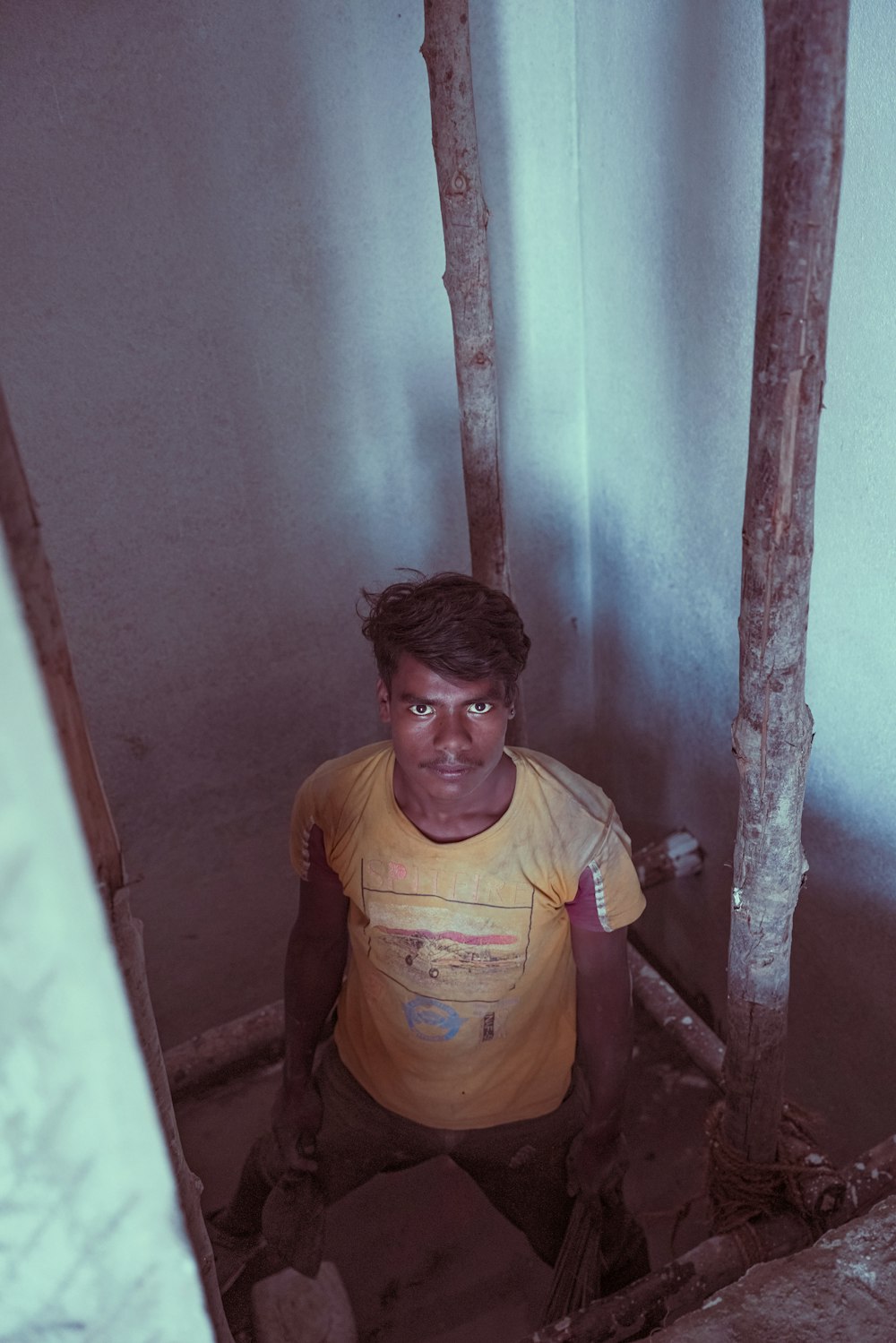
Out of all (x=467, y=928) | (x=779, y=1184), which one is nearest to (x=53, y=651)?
(x=467, y=928)

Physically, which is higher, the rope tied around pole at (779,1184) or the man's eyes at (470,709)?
the man's eyes at (470,709)

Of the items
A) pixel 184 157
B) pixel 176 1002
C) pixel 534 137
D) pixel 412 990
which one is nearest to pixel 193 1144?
pixel 176 1002

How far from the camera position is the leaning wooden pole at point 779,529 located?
1389mm

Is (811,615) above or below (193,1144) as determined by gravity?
above

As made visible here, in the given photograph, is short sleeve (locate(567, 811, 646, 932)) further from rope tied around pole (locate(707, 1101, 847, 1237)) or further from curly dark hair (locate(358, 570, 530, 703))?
rope tied around pole (locate(707, 1101, 847, 1237))

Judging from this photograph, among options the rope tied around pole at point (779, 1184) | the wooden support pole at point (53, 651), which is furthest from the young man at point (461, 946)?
the wooden support pole at point (53, 651)

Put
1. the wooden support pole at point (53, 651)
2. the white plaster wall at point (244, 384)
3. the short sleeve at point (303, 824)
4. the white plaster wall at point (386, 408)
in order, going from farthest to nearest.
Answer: the white plaster wall at point (244, 384), the white plaster wall at point (386, 408), the short sleeve at point (303, 824), the wooden support pole at point (53, 651)

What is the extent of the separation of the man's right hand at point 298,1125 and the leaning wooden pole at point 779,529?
3.19 ft

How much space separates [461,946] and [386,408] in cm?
187

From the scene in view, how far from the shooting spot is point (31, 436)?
9.59 feet

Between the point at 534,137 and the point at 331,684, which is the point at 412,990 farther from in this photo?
the point at 534,137

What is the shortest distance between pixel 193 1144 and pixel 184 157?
2.99m

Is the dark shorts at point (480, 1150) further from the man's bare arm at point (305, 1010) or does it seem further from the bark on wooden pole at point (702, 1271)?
the bark on wooden pole at point (702, 1271)

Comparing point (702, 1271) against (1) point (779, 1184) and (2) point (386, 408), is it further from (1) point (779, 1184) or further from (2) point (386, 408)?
(2) point (386, 408)
